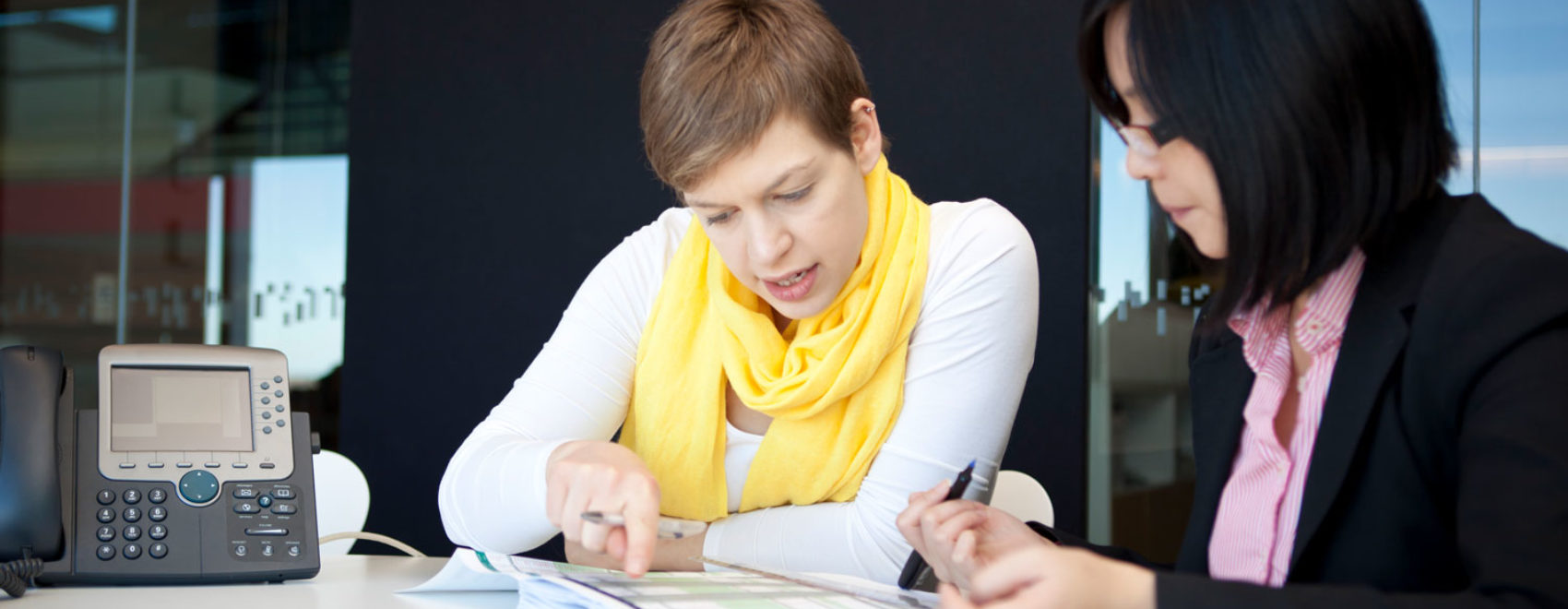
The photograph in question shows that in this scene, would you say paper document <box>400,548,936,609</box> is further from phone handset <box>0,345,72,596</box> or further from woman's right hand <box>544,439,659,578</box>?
phone handset <box>0,345,72,596</box>

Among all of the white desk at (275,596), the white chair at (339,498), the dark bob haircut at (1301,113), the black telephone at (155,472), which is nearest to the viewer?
the dark bob haircut at (1301,113)

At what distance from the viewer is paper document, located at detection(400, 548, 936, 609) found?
1.06 m

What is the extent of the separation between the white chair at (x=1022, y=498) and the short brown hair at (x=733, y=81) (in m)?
0.72

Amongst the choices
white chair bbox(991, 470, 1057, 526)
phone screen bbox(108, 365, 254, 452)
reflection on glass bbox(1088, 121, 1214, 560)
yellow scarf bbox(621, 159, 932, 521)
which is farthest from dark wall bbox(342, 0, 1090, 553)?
phone screen bbox(108, 365, 254, 452)

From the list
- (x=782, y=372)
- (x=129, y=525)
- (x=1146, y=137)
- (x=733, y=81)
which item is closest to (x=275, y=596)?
(x=129, y=525)

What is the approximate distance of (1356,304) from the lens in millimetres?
977

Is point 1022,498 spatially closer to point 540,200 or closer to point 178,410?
point 178,410

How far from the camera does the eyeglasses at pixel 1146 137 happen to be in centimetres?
96

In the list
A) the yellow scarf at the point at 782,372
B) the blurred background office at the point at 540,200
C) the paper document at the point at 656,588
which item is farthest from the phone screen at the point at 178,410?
the blurred background office at the point at 540,200

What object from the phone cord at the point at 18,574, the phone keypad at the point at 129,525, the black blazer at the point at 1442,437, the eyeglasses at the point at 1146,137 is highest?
the eyeglasses at the point at 1146,137

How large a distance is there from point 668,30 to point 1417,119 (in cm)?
87

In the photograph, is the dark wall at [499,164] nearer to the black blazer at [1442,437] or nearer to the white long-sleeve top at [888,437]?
the white long-sleeve top at [888,437]

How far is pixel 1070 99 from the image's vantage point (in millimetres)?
2922

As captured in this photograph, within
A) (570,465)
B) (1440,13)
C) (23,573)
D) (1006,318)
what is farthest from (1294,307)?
(1440,13)
